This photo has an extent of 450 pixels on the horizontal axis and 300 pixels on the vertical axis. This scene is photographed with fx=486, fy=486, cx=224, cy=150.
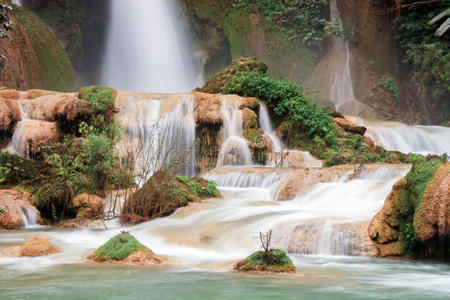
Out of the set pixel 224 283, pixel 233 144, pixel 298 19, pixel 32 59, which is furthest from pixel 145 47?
pixel 224 283

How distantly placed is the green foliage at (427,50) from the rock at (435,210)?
64.0ft

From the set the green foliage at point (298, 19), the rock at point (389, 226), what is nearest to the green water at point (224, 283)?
the rock at point (389, 226)

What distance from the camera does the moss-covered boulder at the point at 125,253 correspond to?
6559mm

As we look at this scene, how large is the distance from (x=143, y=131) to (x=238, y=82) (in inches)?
179

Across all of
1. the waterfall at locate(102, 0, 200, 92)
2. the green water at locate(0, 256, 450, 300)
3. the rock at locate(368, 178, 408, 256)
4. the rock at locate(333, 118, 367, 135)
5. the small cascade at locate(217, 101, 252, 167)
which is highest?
the waterfall at locate(102, 0, 200, 92)

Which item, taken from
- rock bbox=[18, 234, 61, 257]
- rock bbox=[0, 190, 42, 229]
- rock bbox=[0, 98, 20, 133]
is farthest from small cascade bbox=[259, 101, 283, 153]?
rock bbox=[18, 234, 61, 257]

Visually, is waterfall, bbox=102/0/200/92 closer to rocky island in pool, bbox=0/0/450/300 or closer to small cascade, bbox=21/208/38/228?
rocky island in pool, bbox=0/0/450/300

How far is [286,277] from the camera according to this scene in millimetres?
5645

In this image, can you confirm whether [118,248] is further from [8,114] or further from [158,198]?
[8,114]

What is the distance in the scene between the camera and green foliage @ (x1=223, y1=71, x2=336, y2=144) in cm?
1750

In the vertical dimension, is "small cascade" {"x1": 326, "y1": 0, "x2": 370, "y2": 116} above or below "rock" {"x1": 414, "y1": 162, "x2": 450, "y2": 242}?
above

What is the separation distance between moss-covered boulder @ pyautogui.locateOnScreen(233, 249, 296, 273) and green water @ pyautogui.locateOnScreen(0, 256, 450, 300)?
18 cm

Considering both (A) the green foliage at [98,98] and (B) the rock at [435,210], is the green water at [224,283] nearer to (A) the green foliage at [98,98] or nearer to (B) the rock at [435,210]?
(B) the rock at [435,210]

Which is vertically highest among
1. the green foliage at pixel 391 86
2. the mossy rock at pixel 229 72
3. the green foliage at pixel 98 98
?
the green foliage at pixel 391 86
